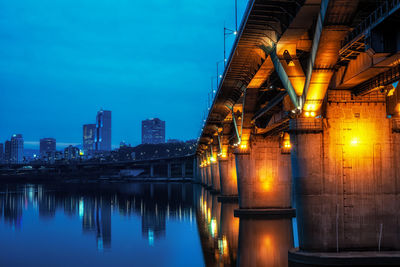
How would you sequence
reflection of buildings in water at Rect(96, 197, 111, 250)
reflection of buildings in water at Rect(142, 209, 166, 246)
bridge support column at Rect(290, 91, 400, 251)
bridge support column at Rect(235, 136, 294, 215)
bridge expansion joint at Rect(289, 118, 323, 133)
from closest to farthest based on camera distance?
bridge support column at Rect(290, 91, 400, 251)
bridge expansion joint at Rect(289, 118, 323, 133)
reflection of buildings in water at Rect(96, 197, 111, 250)
reflection of buildings in water at Rect(142, 209, 166, 246)
bridge support column at Rect(235, 136, 294, 215)

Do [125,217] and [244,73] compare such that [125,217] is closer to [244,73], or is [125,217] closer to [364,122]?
[244,73]

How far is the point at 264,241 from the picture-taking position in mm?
28578

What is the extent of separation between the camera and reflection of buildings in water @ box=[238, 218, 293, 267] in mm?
22906

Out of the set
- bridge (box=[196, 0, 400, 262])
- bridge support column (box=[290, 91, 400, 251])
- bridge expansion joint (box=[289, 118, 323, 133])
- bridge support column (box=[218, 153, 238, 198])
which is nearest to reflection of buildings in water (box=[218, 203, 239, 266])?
bridge (box=[196, 0, 400, 262])

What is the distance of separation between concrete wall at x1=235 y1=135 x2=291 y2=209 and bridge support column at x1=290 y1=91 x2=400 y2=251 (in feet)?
71.1

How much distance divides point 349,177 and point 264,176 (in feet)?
73.3

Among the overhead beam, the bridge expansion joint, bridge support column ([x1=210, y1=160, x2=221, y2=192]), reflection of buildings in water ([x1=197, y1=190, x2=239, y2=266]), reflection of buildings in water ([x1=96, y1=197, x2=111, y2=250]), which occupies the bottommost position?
reflection of buildings in water ([x1=96, y1=197, x2=111, y2=250])

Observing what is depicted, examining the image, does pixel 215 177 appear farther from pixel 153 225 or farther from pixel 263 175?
pixel 153 225

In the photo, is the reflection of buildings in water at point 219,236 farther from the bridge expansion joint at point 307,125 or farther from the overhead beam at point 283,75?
the overhead beam at point 283,75

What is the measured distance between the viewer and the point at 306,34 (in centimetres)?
2267

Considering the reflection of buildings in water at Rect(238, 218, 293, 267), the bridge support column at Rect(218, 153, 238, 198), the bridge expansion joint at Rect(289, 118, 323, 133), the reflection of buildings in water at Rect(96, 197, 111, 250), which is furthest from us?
the bridge support column at Rect(218, 153, 238, 198)

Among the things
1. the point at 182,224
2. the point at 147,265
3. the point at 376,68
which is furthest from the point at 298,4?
the point at 182,224

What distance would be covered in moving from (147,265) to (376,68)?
1311 cm

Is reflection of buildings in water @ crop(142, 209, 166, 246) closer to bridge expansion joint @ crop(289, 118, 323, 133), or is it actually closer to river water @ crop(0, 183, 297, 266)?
river water @ crop(0, 183, 297, 266)
